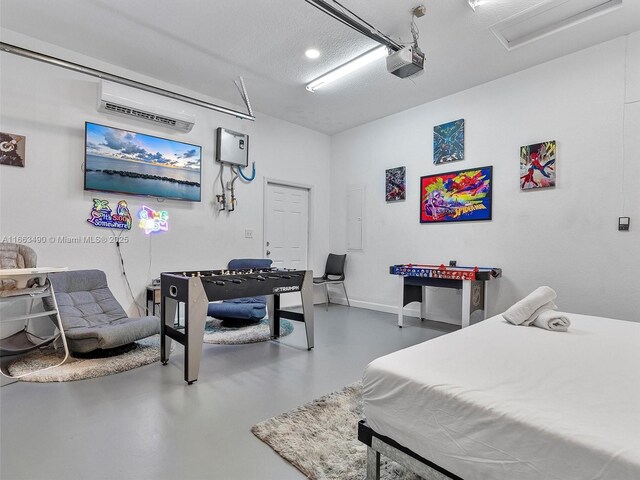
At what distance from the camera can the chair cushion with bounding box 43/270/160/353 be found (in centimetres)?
298

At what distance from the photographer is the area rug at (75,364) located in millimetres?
2695

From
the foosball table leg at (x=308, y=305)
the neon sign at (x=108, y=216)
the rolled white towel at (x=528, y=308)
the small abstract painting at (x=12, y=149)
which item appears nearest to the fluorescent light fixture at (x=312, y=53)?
the foosball table leg at (x=308, y=305)

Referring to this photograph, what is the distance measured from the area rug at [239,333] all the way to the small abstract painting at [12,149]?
2.73 meters

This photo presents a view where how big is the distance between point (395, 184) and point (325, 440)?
14.2ft

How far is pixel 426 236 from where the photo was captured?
16.7ft

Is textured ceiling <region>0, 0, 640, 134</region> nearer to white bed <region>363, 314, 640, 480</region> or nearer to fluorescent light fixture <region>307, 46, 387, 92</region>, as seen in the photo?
fluorescent light fixture <region>307, 46, 387, 92</region>

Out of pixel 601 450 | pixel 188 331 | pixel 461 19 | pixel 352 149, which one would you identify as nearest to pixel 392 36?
pixel 461 19

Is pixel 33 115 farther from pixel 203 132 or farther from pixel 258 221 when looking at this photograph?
pixel 258 221

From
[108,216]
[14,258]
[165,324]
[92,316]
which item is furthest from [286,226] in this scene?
[14,258]

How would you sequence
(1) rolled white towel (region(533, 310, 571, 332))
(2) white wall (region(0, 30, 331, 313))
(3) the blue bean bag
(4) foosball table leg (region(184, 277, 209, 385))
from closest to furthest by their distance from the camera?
(1) rolled white towel (region(533, 310, 571, 332))
(4) foosball table leg (region(184, 277, 209, 385))
(2) white wall (region(0, 30, 331, 313))
(3) the blue bean bag

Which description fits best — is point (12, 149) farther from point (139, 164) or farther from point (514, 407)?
point (514, 407)

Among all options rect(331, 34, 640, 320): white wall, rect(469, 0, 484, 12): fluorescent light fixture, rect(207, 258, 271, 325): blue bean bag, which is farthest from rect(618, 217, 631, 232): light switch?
rect(207, 258, 271, 325): blue bean bag

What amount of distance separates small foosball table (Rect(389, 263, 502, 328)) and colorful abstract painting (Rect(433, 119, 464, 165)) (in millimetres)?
1660

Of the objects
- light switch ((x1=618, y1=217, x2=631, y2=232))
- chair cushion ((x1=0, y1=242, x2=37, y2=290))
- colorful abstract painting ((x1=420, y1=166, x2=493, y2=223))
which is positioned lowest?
chair cushion ((x1=0, y1=242, x2=37, y2=290))
